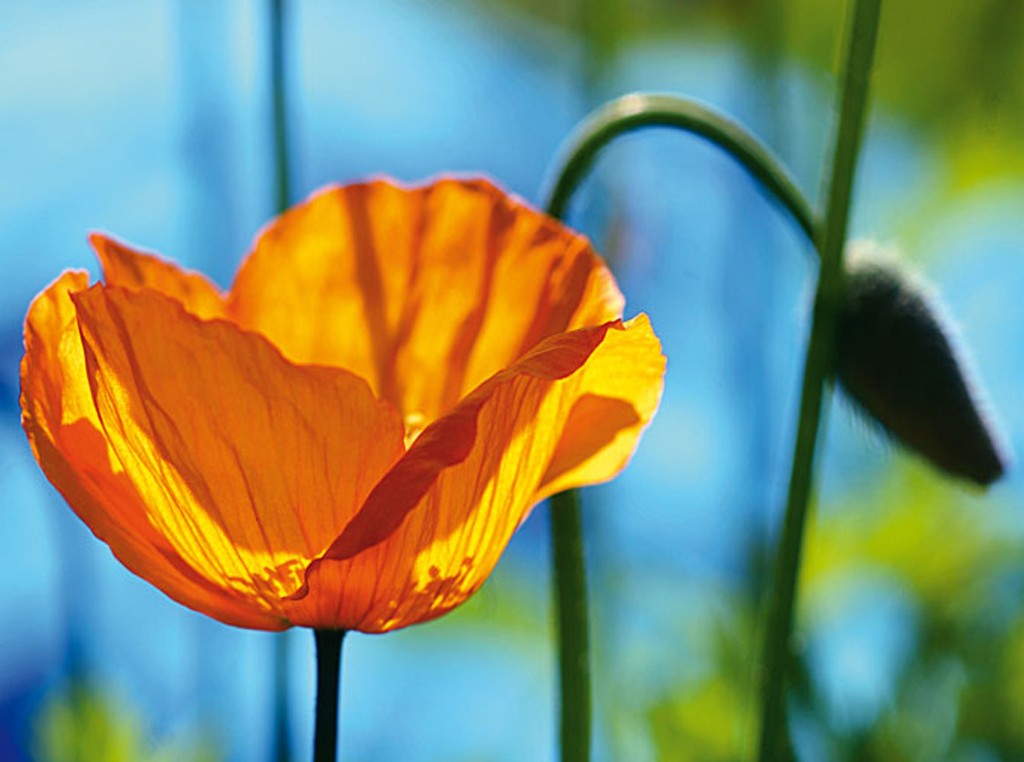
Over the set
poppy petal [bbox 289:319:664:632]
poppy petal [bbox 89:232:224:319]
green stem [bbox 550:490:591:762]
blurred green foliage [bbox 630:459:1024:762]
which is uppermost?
poppy petal [bbox 89:232:224:319]

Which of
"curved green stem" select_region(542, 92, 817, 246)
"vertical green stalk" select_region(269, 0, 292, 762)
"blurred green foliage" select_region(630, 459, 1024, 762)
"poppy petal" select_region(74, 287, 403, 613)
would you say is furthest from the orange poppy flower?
"blurred green foliage" select_region(630, 459, 1024, 762)

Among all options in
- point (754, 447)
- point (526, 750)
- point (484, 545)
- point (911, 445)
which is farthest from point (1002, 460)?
point (526, 750)

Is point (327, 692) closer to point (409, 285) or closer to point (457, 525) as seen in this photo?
point (457, 525)

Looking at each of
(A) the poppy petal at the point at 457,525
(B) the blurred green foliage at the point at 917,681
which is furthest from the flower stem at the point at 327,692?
(B) the blurred green foliage at the point at 917,681

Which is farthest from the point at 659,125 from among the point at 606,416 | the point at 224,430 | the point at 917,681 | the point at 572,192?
the point at 917,681

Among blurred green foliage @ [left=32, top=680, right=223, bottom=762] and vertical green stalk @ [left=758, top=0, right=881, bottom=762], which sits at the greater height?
vertical green stalk @ [left=758, top=0, right=881, bottom=762]

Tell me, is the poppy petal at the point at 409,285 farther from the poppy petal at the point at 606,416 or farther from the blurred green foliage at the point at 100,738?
the blurred green foliage at the point at 100,738

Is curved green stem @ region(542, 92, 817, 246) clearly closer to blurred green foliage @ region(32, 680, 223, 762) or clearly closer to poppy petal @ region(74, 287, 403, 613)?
poppy petal @ region(74, 287, 403, 613)
